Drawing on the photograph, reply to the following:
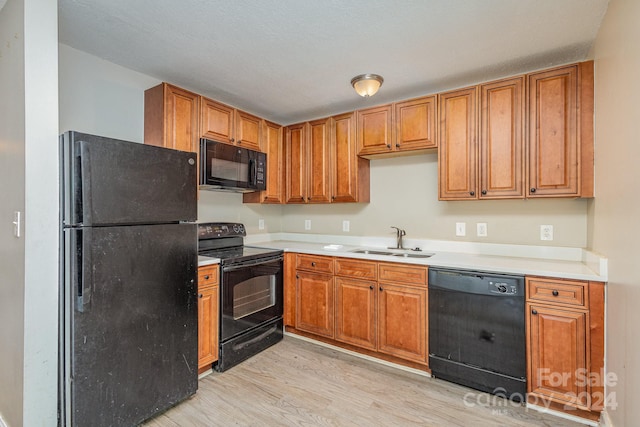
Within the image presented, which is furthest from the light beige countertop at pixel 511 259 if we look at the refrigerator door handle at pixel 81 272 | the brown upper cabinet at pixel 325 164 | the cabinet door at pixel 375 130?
the refrigerator door handle at pixel 81 272

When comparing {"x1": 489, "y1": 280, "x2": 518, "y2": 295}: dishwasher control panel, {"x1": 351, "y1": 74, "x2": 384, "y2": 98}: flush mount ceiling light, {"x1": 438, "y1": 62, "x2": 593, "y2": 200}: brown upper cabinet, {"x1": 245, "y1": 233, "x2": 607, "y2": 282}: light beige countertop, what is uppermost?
{"x1": 351, "y1": 74, "x2": 384, "y2": 98}: flush mount ceiling light

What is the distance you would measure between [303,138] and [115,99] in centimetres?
174

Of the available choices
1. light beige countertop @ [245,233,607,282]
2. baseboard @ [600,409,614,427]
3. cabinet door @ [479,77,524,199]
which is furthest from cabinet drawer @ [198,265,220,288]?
baseboard @ [600,409,614,427]

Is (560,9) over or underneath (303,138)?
over

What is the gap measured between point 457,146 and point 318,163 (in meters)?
1.39

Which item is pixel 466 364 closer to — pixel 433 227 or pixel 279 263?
pixel 433 227

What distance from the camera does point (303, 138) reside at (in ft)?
11.2

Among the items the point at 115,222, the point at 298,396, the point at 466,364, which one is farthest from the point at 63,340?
the point at 466,364

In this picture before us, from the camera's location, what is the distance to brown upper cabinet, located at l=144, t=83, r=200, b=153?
2406 millimetres

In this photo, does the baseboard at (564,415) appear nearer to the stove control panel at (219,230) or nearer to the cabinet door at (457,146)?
the cabinet door at (457,146)

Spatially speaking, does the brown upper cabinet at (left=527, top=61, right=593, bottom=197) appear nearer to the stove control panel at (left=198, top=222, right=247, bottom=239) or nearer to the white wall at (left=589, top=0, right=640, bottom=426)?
the white wall at (left=589, top=0, right=640, bottom=426)

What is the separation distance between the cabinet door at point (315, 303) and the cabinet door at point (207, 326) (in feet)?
2.85

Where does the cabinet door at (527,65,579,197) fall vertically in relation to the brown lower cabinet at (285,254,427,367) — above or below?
above

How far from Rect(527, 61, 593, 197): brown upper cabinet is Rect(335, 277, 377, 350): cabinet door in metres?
1.47
